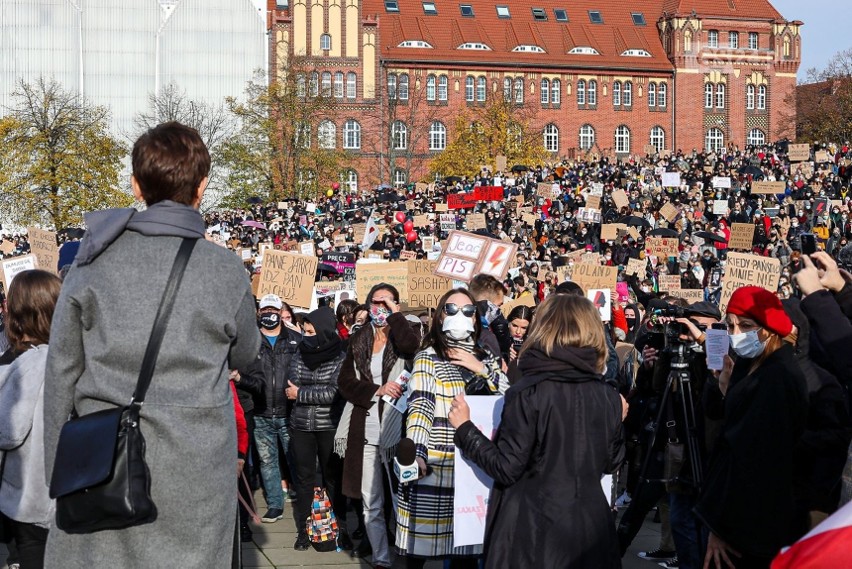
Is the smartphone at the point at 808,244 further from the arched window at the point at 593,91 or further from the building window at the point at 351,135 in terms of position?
the arched window at the point at 593,91

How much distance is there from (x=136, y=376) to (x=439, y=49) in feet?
236

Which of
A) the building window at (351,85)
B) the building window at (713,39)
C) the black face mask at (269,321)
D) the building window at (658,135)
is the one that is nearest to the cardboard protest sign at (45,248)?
the black face mask at (269,321)

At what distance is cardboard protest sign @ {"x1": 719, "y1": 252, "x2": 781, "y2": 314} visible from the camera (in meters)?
11.1

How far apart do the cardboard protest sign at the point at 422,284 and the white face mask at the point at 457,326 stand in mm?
6025

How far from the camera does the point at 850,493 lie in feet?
10.0

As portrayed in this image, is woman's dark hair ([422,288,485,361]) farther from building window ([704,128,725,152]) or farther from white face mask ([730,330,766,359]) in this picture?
building window ([704,128,725,152])

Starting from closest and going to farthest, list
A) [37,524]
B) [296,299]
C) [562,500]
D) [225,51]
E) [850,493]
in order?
[850,493]
[562,500]
[37,524]
[296,299]
[225,51]

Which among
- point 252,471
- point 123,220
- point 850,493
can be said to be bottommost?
point 252,471

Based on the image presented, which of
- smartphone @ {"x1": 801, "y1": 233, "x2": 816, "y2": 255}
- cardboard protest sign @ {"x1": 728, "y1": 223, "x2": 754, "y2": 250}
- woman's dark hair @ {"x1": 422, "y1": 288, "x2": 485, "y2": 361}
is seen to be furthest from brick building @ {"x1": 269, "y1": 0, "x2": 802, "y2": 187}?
woman's dark hair @ {"x1": 422, "y1": 288, "x2": 485, "y2": 361}

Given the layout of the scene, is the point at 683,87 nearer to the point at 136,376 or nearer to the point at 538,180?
the point at 538,180

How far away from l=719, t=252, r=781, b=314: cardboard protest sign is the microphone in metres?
6.47

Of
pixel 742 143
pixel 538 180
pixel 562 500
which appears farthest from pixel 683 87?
pixel 562 500

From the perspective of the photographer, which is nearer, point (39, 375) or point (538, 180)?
point (39, 375)

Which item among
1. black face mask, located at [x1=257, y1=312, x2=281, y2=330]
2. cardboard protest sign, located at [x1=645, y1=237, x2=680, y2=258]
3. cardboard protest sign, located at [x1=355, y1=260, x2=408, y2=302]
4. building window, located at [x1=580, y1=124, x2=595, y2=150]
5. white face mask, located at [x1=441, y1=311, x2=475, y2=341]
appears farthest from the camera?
building window, located at [x1=580, y1=124, x2=595, y2=150]
